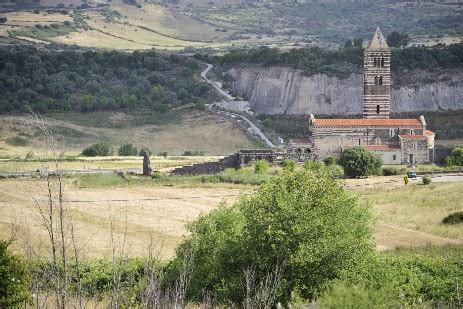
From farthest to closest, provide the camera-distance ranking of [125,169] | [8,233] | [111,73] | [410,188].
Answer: [111,73], [125,169], [410,188], [8,233]

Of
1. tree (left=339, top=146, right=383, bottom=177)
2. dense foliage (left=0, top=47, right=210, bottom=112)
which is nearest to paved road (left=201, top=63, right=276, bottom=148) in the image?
dense foliage (left=0, top=47, right=210, bottom=112)

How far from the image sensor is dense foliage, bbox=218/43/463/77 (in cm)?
11512

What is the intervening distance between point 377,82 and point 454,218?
38280 mm

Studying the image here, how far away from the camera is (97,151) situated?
3563 inches

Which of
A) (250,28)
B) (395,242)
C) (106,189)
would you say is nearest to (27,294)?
(395,242)

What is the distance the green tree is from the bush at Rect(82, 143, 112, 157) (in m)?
57.1

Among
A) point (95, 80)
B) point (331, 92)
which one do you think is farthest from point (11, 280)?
point (95, 80)

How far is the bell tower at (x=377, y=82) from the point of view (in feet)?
291

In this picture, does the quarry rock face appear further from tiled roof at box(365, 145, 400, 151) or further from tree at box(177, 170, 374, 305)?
tree at box(177, 170, 374, 305)

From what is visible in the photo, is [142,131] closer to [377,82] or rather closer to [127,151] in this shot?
[127,151]

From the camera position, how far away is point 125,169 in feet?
253

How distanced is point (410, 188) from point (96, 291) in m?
32.0

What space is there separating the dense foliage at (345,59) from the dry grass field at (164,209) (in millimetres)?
47019

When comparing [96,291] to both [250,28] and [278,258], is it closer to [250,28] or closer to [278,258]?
[278,258]
